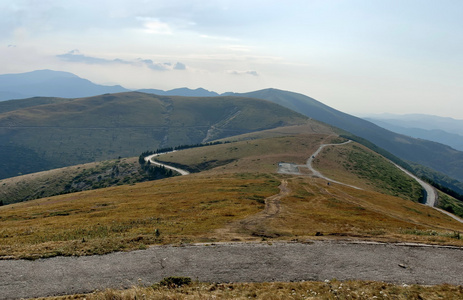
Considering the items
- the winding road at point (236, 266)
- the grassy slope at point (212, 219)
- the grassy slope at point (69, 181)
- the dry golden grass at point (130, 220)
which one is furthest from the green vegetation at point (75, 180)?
the winding road at point (236, 266)

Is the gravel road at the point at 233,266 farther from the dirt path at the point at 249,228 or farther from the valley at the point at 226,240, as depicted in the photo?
the dirt path at the point at 249,228

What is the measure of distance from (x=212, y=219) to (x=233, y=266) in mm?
17703

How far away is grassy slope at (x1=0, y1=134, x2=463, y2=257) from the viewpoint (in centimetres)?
2758

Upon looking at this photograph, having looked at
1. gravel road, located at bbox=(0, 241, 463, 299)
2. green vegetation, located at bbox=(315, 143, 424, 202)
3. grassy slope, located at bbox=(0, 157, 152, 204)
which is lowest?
grassy slope, located at bbox=(0, 157, 152, 204)

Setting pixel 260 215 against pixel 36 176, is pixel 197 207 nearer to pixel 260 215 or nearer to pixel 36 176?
pixel 260 215

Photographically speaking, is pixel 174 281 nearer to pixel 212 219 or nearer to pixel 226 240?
pixel 226 240

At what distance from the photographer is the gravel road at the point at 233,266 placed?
18.6 m

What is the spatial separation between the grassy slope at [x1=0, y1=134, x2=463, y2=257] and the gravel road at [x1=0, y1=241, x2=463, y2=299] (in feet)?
8.36

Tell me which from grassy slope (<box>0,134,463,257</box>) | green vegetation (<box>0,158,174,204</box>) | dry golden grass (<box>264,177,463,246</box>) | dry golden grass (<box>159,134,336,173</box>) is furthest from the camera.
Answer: green vegetation (<box>0,158,174,204</box>)

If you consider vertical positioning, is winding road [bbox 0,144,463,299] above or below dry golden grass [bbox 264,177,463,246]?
above

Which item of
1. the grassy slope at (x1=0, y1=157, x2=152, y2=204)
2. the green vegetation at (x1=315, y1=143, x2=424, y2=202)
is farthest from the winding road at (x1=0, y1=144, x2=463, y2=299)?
the grassy slope at (x1=0, y1=157, x2=152, y2=204)

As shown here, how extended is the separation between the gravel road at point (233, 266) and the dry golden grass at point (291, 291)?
1.11 meters

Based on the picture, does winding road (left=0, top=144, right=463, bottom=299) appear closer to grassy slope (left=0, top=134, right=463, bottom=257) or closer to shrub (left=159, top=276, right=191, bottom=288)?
shrub (left=159, top=276, right=191, bottom=288)

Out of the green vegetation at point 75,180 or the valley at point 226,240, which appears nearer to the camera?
the valley at point 226,240
